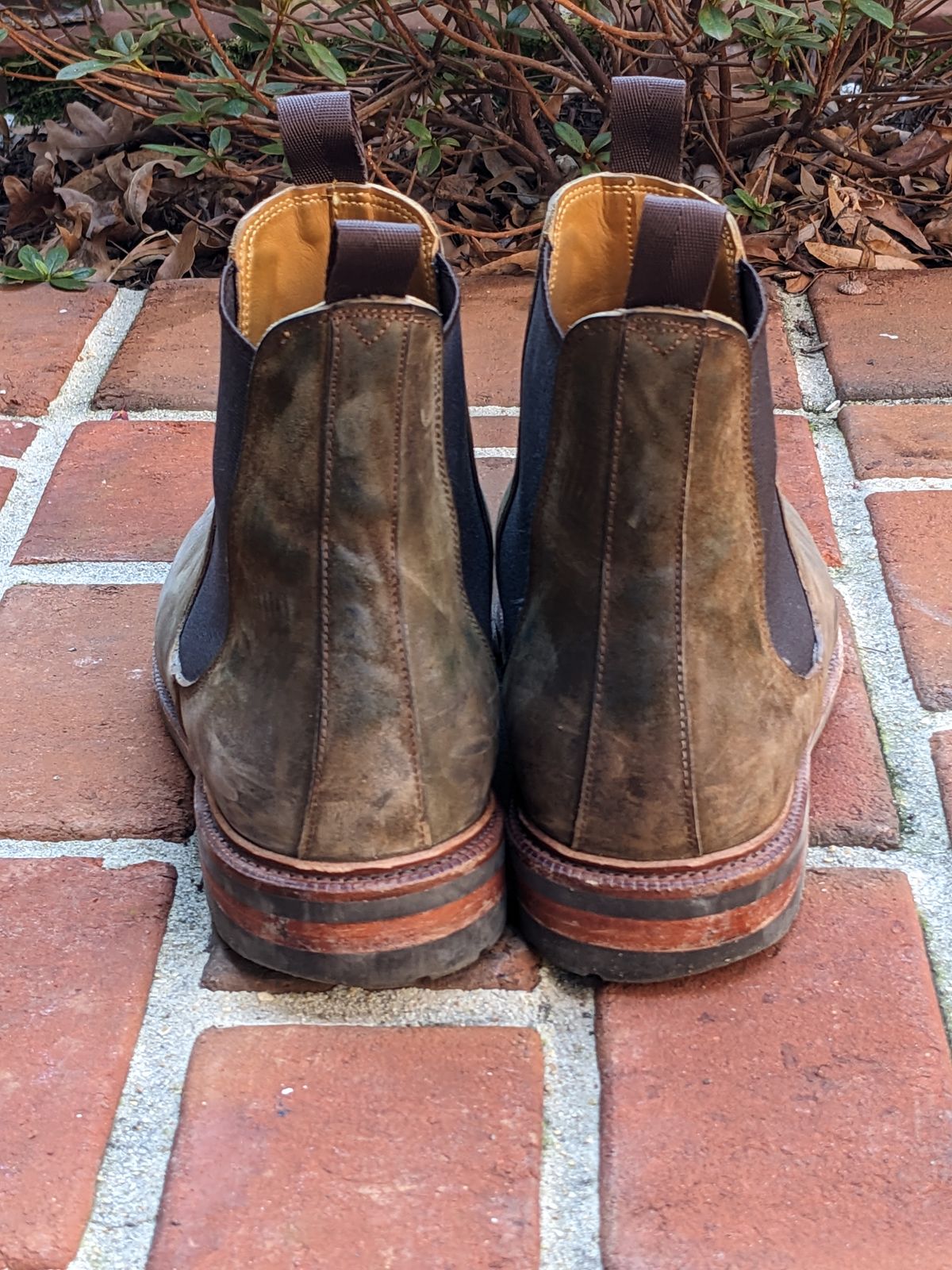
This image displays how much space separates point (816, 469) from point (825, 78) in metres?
0.61

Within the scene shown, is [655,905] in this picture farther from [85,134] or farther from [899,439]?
[85,134]

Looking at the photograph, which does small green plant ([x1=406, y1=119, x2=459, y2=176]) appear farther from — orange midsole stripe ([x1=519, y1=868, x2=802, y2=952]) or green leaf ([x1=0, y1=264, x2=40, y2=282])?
orange midsole stripe ([x1=519, y1=868, x2=802, y2=952])

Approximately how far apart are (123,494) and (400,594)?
0.80 meters

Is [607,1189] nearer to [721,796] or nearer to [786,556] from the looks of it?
[721,796]

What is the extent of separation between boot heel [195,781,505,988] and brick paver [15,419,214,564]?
2.02 feet

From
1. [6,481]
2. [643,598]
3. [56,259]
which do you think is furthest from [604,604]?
[56,259]

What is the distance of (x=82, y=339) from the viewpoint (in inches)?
74.2

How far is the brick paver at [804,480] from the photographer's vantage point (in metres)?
1.48

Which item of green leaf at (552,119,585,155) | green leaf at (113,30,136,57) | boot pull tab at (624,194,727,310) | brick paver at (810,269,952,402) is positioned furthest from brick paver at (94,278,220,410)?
boot pull tab at (624,194,727,310)

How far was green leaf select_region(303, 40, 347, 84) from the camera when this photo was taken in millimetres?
1615

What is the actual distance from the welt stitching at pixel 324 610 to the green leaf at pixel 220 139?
3.73ft

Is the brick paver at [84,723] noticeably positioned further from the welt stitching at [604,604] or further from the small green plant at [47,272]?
the small green plant at [47,272]

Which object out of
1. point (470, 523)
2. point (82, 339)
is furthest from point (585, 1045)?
point (82, 339)

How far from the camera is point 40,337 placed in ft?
6.19
